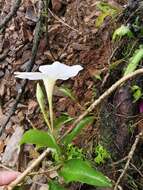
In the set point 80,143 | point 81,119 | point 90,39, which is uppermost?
point 81,119

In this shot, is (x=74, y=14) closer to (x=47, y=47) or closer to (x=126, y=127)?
(x=47, y=47)

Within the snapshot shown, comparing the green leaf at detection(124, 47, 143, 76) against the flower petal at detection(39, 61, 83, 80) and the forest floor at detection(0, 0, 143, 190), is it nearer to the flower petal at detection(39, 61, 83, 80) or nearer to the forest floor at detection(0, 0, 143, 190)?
the forest floor at detection(0, 0, 143, 190)

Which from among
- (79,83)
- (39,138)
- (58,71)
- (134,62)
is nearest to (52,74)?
(58,71)

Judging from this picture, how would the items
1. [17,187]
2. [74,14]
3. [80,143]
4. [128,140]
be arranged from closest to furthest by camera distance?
[17,187]
[128,140]
[80,143]
[74,14]

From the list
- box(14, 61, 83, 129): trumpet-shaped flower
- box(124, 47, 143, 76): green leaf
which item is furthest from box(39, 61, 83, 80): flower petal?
box(124, 47, 143, 76): green leaf

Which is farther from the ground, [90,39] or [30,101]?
[90,39]

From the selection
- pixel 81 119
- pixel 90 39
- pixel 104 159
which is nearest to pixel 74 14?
pixel 90 39

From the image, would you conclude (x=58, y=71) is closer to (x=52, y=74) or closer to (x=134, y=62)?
(x=52, y=74)

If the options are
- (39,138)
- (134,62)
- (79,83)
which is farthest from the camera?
→ (79,83)
